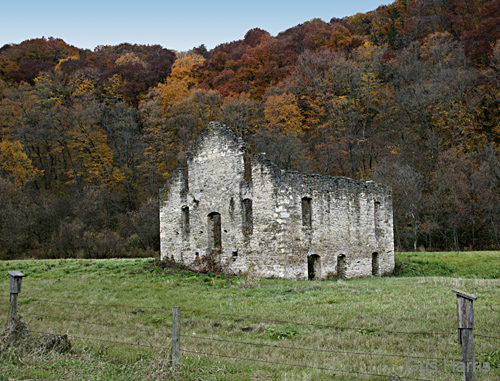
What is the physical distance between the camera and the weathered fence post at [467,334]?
4961 millimetres

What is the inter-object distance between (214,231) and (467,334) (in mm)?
16135

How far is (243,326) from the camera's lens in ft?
32.6

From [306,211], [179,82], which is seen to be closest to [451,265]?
[306,211]

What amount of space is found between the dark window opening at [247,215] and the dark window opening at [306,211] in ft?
8.31

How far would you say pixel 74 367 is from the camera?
22.0 feet

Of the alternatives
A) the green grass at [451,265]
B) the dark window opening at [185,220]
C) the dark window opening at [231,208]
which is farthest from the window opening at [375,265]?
the dark window opening at [185,220]

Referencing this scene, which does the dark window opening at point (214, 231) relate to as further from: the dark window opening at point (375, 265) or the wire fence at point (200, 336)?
the dark window opening at point (375, 265)

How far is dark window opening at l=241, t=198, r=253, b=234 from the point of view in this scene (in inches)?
748

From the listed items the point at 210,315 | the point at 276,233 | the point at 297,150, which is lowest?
the point at 210,315

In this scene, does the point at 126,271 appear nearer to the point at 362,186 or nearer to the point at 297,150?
the point at 362,186

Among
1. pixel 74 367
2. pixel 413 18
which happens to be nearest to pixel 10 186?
pixel 74 367

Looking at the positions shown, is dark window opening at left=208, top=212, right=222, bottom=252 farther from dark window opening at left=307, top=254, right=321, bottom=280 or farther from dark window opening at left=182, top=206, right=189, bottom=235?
dark window opening at left=307, top=254, right=321, bottom=280

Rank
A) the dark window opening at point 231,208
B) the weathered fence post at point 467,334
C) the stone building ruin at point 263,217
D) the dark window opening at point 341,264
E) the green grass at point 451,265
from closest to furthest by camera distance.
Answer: the weathered fence post at point 467,334
the stone building ruin at point 263,217
the dark window opening at point 231,208
the dark window opening at point 341,264
the green grass at point 451,265

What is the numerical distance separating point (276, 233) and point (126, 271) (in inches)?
293
